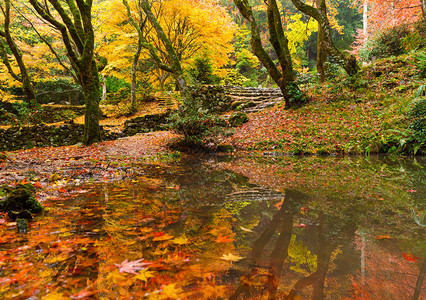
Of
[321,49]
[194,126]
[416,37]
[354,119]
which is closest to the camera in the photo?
[194,126]

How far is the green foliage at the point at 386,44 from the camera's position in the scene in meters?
13.5

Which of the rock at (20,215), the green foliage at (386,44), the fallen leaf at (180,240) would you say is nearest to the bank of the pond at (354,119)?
the green foliage at (386,44)

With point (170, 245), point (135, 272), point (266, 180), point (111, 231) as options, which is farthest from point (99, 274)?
point (266, 180)

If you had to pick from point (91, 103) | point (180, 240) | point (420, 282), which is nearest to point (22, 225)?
point (180, 240)

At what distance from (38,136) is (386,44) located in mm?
19764

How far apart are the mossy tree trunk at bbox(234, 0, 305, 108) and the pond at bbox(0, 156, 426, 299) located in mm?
7687

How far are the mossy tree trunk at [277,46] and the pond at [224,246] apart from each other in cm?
769

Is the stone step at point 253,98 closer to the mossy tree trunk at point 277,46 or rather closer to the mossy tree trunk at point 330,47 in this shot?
the mossy tree trunk at point 277,46

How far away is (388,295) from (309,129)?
7.50 meters

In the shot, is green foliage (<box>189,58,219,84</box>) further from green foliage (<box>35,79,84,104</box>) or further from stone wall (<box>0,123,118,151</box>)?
green foliage (<box>35,79,84,104</box>)

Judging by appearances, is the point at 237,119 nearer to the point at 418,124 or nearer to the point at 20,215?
the point at 418,124

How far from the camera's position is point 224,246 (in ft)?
4.89

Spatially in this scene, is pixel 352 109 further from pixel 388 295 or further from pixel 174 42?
pixel 174 42

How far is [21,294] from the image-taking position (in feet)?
3.38
